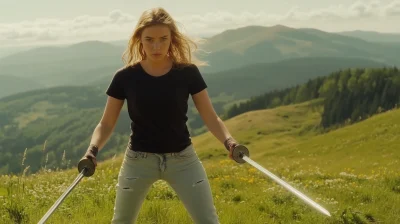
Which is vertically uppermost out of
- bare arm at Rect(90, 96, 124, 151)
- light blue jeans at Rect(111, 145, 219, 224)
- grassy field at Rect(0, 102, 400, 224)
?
bare arm at Rect(90, 96, 124, 151)

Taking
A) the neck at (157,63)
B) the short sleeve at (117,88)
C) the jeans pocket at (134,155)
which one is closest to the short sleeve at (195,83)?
the neck at (157,63)

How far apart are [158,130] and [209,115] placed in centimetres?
68

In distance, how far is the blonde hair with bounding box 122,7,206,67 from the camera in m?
4.97

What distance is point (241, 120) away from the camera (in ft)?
453

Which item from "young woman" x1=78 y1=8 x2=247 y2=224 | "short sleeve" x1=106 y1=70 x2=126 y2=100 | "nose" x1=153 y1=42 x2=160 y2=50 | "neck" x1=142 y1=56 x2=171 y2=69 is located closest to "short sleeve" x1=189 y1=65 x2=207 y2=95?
"young woman" x1=78 y1=8 x2=247 y2=224

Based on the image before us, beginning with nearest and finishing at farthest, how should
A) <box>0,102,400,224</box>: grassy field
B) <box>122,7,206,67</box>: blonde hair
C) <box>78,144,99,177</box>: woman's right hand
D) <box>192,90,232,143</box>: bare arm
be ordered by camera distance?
<box>78,144,99,177</box>: woman's right hand
<box>122,7,206,67</box>: blonde hair
<box>192,90,232,143</box>: bare arm
<box>0,102,400,224</box>: grassy field

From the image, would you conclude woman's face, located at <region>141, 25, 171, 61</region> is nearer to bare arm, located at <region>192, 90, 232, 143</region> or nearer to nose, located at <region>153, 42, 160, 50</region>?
nose, located at <region>153, 42, 160, 50</region>

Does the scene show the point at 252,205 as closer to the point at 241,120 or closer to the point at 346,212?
the point at 346,212

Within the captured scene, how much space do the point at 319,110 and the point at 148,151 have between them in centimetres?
14475

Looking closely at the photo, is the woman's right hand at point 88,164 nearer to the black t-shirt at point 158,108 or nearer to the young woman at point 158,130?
the young woman at point 158,130

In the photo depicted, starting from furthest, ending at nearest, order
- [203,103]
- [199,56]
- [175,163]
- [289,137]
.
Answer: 1. [289,137]
2. [199,56]
3. [203,103]
4. [175,163]

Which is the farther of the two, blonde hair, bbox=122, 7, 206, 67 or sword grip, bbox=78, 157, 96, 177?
blonde hair, bbox=122, 7, 206, 67

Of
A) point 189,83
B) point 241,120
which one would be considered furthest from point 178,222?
point 241,120

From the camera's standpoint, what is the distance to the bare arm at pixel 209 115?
16.8 ft
